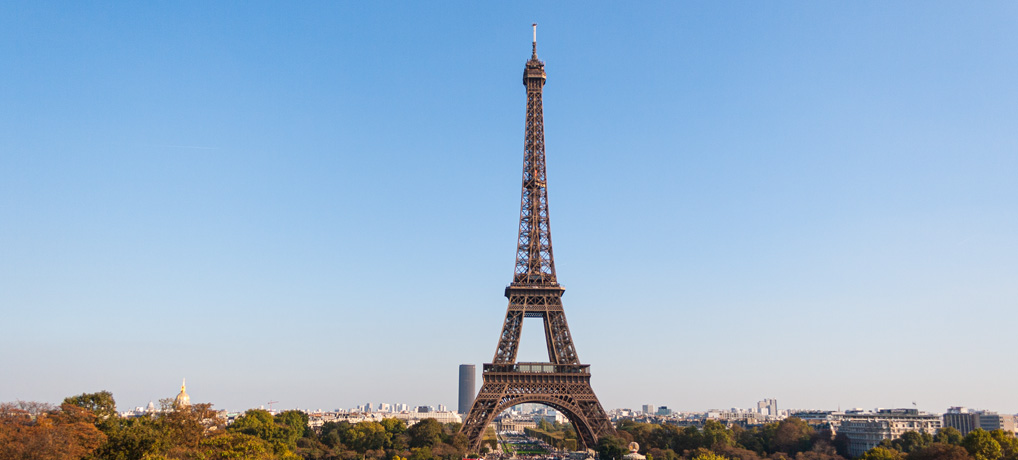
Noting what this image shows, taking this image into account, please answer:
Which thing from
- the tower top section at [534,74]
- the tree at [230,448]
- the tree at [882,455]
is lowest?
the tree at [882,455]

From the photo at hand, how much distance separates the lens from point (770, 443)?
10256 centimetres

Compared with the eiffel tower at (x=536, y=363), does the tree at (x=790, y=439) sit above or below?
below

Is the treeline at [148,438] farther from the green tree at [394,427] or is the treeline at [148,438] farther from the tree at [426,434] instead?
the green tree at [394,427]

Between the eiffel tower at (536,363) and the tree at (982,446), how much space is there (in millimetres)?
32261

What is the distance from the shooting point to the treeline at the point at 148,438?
4412 centimetres

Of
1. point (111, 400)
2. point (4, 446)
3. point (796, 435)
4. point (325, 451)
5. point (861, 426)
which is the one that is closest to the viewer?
point (4, 446)

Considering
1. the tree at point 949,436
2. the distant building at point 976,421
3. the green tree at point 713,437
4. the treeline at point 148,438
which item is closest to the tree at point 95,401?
the treeline at point 148,438

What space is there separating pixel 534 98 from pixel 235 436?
178ft

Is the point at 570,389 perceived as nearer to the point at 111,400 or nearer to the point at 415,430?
the point at 415,430

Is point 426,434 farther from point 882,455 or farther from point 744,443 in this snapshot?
point 882,455

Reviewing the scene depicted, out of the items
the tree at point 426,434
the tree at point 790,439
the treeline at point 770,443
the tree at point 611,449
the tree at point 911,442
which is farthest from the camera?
the tree at point 790,439

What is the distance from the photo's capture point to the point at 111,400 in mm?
72125

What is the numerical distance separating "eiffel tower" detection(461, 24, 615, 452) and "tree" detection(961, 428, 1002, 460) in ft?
106

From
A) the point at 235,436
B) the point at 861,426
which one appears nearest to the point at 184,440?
the point at 235,436
